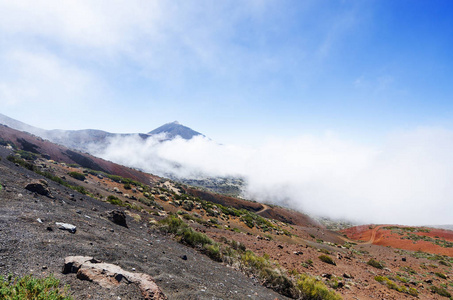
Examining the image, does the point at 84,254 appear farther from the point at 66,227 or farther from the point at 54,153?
the point at 54,153

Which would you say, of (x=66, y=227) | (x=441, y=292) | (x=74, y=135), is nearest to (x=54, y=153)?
(x=66, y=227)

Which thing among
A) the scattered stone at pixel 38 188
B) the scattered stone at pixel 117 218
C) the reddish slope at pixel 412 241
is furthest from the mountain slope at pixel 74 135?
the reddish slope at pixel 412 241

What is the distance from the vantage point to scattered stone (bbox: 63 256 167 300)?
3.93 metres

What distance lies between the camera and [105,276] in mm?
4137

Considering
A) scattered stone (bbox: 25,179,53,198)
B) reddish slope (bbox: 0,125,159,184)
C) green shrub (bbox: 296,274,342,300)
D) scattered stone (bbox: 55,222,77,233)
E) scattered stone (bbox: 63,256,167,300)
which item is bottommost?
reddish slope (bbox: 0,125,159,184)

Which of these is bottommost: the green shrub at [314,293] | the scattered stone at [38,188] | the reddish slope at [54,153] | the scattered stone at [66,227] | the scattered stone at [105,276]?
the reddish slope at [54,153]

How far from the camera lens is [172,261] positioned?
7367 millimetres

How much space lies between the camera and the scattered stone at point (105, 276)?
3930mm

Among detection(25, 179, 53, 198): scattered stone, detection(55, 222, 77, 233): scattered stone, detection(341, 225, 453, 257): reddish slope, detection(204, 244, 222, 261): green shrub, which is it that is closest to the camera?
detection(55, 222, 77, 233): scattered stone

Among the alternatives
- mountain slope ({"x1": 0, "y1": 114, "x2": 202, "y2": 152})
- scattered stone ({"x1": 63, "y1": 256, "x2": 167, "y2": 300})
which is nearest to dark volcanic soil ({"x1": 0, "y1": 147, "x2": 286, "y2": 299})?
scattered stone ({"x1": 63, "y1": 256, "x2": 167, "y2": 300})

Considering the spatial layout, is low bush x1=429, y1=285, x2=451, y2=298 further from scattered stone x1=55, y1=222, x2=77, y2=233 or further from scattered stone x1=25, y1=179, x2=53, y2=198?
scattered stone x1=25, y1=179, x2=53, y2=198

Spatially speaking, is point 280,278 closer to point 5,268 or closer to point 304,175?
point 5,268

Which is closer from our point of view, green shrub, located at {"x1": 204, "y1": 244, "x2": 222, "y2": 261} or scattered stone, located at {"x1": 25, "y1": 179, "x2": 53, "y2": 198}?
scattered stone, located at {"x1": 25, "y1": 179, "x2": 53, "y2": 198}

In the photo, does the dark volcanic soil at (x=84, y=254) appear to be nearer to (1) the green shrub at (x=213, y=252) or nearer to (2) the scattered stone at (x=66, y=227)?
(2) the scattered stone at (x=66, y=227)
